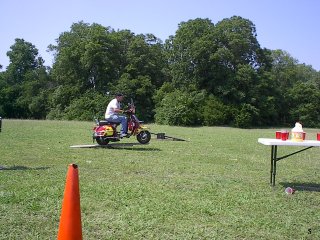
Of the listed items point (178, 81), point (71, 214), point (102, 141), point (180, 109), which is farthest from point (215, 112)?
point (71, 214)

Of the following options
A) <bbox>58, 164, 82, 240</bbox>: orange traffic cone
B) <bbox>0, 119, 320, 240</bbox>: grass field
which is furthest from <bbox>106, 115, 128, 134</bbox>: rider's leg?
<bbox>58, 164, 82, 240</bbox>: orange traffic cone

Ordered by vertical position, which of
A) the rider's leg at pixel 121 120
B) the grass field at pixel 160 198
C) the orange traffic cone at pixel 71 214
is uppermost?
the rider's leg at pixel 121 120

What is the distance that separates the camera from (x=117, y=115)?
45.3ft

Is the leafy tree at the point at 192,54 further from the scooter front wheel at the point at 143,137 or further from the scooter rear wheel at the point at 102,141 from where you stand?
the scooter rear wheel at the point at 102,141

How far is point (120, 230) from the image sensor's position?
4766 millimetres

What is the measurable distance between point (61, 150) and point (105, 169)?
375cm

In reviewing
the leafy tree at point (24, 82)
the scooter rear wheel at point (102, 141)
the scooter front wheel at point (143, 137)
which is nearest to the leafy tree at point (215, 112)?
the leafy tree at point (24, 82)

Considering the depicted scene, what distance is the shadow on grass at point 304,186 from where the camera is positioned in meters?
7.68

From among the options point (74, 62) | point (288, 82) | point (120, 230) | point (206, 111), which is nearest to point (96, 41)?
point (74, 62)

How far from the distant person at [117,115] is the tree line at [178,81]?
29.1 meters

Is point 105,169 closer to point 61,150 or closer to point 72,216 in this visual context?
point 61,150

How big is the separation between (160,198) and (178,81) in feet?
146

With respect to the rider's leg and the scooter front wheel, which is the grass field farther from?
the scooter front wheel

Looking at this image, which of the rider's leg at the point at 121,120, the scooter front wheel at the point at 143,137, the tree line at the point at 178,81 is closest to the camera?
the rider's leg at the point at 121,120
